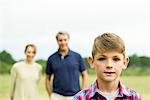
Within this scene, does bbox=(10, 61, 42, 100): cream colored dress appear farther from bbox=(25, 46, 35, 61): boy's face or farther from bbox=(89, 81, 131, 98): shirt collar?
bbox=(89, 81, 131, 98): shirt collar

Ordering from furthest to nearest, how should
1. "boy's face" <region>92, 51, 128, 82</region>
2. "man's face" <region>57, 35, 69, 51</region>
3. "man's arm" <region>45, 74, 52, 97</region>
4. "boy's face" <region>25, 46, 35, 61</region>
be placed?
"boy's face" <region>25, 46, 35, 61</region>
"man's arm" <region>45, 74, 52, 97</region>
"man's face" <region>57, 35, 69, 51</region>
"boy's face" <region>92, 51, 128, 82</region>

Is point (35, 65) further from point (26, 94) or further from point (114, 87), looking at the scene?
point (114, 87)

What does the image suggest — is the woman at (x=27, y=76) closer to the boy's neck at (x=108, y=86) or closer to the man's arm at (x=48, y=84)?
the man's arm at (x=48, y=84)

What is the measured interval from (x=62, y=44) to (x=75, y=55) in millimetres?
348

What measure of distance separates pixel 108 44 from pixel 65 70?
602cm

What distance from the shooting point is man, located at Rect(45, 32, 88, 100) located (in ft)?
33.9

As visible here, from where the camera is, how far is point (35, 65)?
11.3m

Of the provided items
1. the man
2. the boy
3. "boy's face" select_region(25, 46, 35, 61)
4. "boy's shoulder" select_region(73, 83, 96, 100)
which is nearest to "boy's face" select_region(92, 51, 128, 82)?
the boy

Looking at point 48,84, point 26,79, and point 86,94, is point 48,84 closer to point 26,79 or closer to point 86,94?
point 26,79

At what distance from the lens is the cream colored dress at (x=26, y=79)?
11.2m

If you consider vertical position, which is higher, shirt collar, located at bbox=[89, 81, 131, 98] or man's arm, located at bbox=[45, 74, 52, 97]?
shirt collar, located at bbox=[89, 81, 131, 98]


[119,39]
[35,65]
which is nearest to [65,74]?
[35,65]

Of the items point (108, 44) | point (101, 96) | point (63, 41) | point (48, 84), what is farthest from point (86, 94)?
point (48, 84)

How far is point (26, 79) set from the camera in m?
11.2
